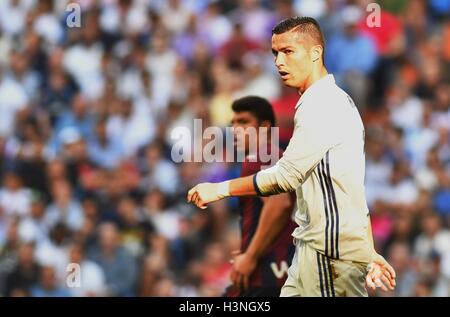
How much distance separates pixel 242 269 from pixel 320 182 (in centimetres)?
173

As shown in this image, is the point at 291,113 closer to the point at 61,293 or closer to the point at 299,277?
the point at 61,293

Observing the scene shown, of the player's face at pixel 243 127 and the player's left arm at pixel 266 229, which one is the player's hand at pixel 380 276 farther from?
the player's face at pixel 243 127

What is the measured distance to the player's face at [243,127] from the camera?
8.06 meters

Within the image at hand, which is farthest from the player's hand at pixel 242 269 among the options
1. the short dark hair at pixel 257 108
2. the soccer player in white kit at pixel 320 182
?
the soccer player in white kit at pixel 320 182

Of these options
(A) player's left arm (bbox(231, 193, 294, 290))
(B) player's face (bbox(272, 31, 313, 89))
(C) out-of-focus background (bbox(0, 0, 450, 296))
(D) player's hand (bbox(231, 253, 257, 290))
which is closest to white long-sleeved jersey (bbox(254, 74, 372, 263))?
(B) player's face (bbox(272, 31, 313, 89))

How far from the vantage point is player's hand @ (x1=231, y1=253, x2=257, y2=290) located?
7996 mm

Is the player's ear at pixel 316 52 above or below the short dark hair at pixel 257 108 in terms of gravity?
above

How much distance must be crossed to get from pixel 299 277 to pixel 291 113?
21.5 ft

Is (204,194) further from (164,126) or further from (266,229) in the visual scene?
(164,126)

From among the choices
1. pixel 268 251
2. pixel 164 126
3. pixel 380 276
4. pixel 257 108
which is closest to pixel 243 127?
pixel 257 108

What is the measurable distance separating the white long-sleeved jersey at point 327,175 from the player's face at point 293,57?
0.11 m

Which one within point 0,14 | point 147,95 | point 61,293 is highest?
point 0,14
